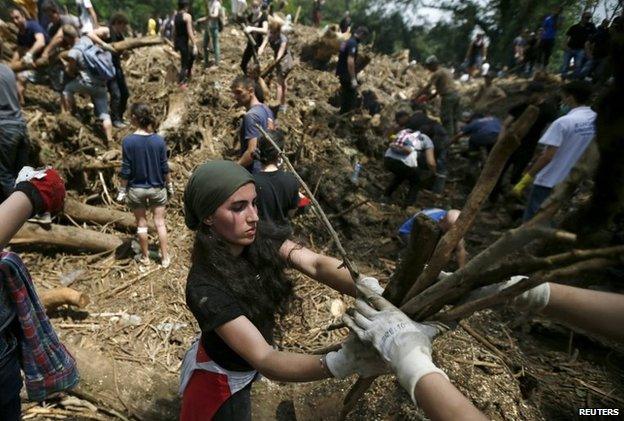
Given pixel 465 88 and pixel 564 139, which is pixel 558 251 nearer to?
pixel 564 139

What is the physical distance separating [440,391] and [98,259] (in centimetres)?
503

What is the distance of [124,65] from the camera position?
9.02 m

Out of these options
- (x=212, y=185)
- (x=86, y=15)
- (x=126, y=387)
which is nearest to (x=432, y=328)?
(x=212, y=185)

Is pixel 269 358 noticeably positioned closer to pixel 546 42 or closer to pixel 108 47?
pixel 108 47

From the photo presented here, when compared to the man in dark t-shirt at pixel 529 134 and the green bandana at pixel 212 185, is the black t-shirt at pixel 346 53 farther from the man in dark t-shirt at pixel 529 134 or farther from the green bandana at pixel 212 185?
the green bandana at pixel 212 185

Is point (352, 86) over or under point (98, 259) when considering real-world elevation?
over

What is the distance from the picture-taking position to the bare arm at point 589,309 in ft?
4.68

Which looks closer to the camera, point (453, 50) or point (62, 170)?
point (62, 170)

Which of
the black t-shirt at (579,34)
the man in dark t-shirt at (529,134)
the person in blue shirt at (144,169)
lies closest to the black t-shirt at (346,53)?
the man in dark t-shirt at (529,134)

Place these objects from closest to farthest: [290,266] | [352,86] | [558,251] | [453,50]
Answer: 1. [558,251]
2. [290,266]
3. [352,86]
4. [453,50]

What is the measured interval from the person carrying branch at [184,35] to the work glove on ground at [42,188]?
676cm

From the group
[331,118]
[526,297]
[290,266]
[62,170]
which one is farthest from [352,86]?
[526,297]

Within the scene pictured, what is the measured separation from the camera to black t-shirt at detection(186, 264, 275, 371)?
61.4 inches

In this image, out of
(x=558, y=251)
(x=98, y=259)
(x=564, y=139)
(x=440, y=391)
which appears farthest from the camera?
(x=98, y=259)
